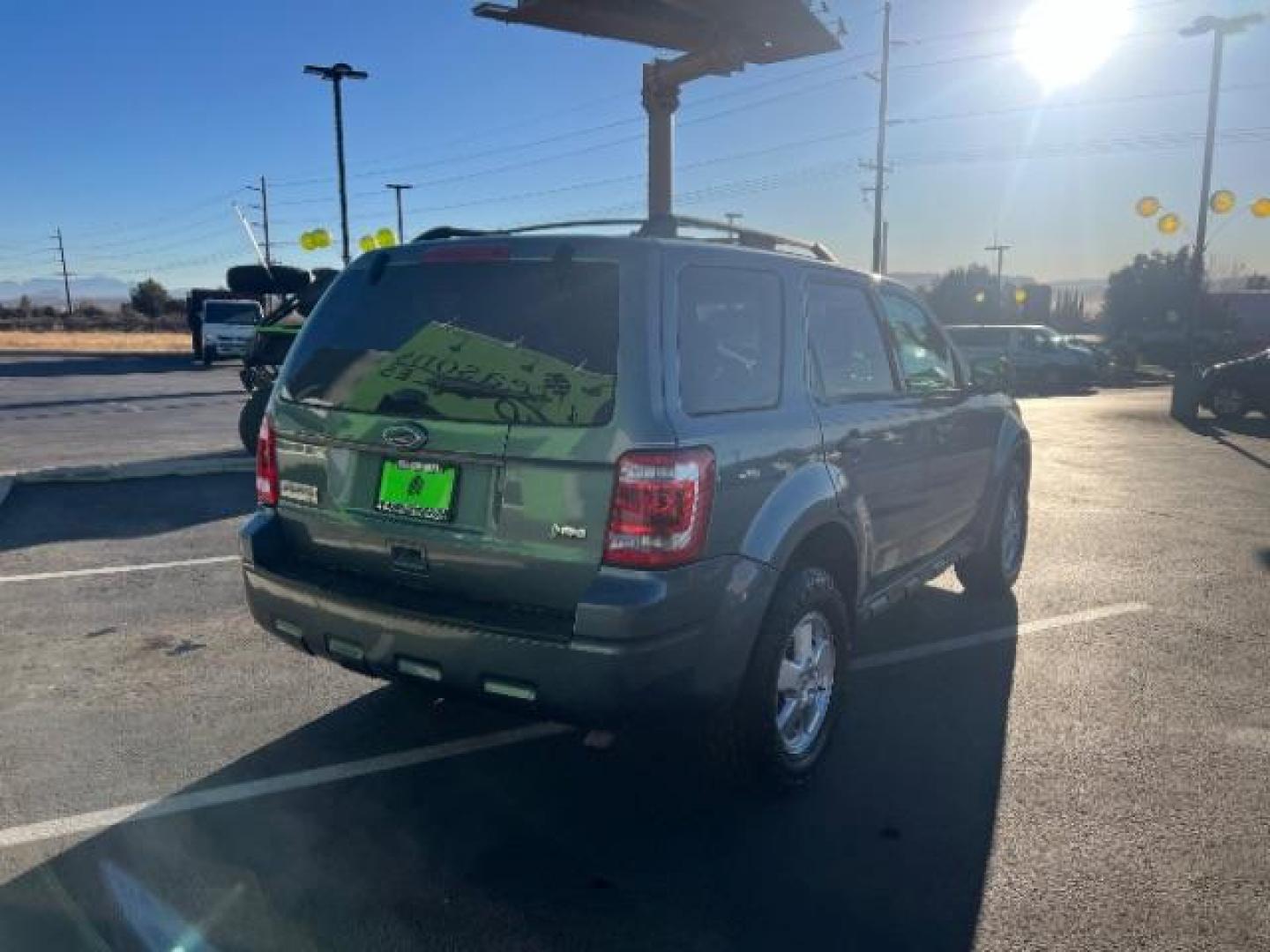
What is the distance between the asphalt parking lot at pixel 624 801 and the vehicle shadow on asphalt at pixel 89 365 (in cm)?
2595

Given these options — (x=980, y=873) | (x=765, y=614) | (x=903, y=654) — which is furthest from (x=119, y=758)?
(x=903, y=654)

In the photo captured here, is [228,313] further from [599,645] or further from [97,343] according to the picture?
[599,645]

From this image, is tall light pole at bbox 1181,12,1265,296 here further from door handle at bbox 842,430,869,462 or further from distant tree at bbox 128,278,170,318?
distant tree at bbox 128,278,170,318

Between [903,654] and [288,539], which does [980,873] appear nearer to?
[903,654]

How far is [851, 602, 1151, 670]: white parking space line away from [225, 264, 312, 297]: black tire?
1153cm

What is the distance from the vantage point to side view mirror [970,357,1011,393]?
5.35 metres

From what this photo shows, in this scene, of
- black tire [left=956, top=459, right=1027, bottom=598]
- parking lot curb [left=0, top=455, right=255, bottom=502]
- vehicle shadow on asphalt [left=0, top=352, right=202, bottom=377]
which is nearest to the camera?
black tire [left=956, top=459, right=1027, bottom=598]

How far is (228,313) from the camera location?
107ft

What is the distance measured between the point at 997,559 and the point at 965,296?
197 ft

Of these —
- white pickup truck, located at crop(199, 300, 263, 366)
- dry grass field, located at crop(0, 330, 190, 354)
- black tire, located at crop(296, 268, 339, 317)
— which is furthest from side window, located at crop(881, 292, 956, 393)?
dry grass field, located at crop(0, 330, 190, 354)

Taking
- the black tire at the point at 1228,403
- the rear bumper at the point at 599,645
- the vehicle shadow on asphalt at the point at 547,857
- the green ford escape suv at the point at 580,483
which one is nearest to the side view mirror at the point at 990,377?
the green ford escape suv at the point at 580,483

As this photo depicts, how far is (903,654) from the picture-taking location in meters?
4.88

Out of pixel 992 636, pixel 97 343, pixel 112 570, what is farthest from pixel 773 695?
pixel 97 343

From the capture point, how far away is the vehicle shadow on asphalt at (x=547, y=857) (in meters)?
2.63
